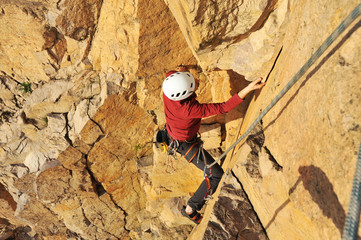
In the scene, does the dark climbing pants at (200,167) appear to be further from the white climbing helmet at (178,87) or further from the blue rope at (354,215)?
the blue rope at (354,215)

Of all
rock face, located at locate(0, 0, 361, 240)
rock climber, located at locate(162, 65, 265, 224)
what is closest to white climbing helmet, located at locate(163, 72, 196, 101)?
rock climber, located at locate(162, 65, 265, 224)

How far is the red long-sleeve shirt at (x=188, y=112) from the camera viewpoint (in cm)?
316

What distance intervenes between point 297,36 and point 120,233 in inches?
341

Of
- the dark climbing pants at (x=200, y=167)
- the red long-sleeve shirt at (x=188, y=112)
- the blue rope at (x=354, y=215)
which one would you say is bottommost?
the blue rope at (x=354, y=215)

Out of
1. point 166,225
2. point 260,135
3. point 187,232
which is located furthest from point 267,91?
point 166,225

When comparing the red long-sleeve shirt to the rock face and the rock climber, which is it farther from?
the rock face

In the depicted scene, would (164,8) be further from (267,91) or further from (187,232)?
(187,232)

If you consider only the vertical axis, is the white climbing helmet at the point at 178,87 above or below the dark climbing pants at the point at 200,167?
above

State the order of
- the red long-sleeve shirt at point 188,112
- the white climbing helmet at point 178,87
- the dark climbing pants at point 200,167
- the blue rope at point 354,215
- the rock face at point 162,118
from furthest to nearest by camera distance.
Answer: the dark climbing pants at point 200,167 → the white climbing helmet at point 178,87 → the red long-sleeve shirt at point 188,112 → the rock face at point 162,118 → the blue rope at point 354,215

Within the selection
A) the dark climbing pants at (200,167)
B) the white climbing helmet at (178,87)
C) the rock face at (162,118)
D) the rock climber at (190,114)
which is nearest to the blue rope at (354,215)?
the rock face at (162,118)

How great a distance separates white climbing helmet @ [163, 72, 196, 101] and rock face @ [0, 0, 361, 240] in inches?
25.7

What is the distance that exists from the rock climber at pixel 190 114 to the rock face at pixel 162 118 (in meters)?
0.30

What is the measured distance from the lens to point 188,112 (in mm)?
3408

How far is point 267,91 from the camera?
2.93 m
